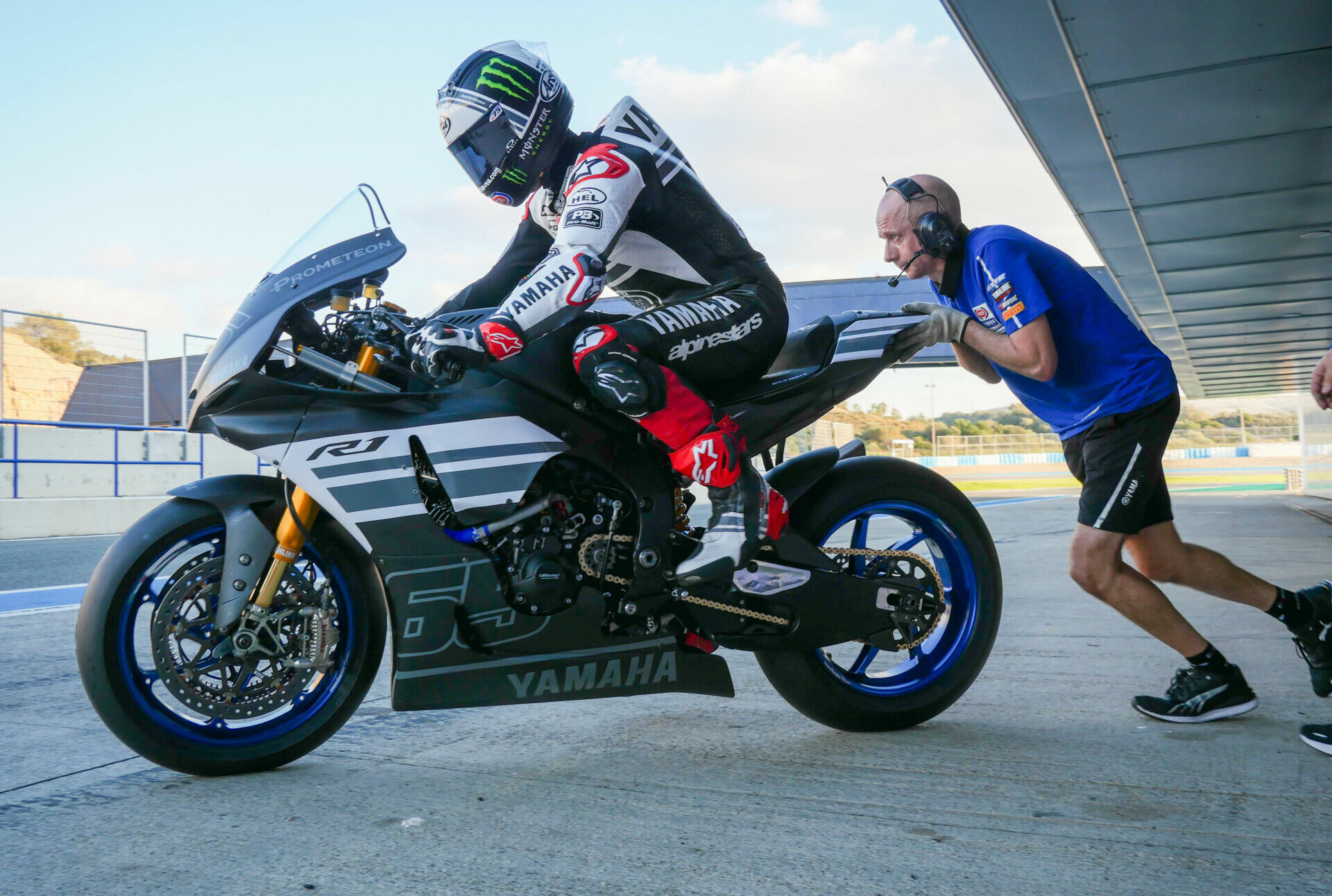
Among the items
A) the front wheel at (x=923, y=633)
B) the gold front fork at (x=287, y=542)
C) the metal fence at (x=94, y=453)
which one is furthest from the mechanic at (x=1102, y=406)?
the metal fence at (x=94, y=453)

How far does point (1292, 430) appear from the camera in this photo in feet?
190

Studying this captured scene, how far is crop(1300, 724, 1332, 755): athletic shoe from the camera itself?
2.59 metres

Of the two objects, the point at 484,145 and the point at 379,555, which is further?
the point at 484,145

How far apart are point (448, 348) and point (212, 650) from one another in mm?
979

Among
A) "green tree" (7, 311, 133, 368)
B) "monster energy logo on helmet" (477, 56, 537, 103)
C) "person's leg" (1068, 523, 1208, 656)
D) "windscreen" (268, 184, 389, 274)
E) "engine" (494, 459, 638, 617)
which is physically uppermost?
"green tree" (7, 311, 133, 368)

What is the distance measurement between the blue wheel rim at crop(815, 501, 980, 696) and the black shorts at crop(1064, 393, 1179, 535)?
1.43ft

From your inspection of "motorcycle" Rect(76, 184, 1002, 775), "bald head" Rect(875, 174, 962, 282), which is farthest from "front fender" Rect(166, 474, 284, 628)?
"bald head" Rect(875, 174, 962, 282)

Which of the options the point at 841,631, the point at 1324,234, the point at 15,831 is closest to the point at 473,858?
the point at 15,831

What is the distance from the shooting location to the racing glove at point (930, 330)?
304 centimetres

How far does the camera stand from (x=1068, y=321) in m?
3.18

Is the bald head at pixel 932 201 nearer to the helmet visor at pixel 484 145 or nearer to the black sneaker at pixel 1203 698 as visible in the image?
the helmet visor at pixel 484 145

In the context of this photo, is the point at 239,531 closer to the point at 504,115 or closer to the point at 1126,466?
the point at 504,115

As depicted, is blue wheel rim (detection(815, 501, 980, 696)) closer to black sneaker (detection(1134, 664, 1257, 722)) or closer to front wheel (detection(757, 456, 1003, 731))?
front wheel (detection(757, 456, 1003, 731))

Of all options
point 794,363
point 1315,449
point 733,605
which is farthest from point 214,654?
point 1315,449
